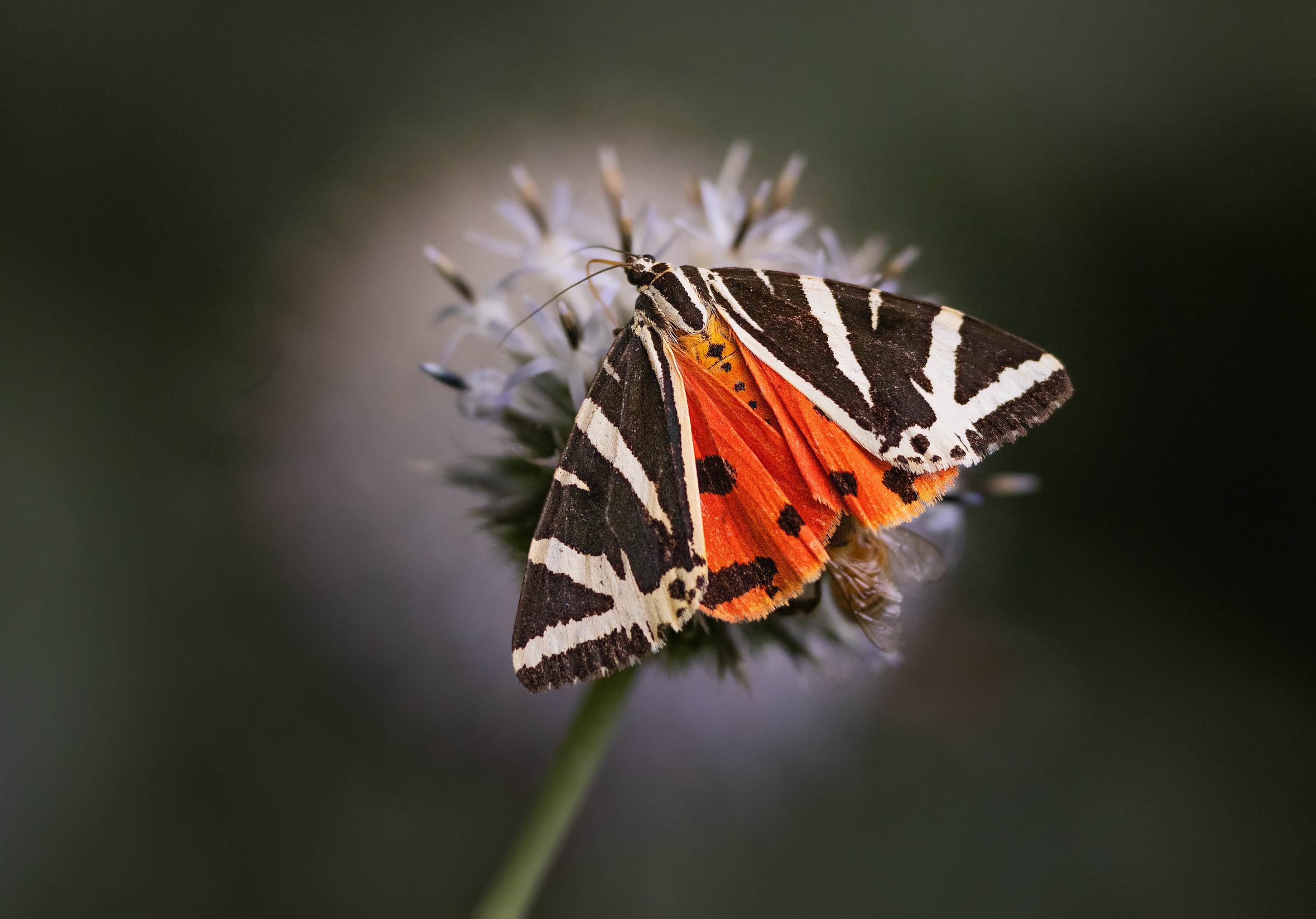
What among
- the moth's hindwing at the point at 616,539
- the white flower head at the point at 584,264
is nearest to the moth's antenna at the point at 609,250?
the white flower head at the point at 584,264

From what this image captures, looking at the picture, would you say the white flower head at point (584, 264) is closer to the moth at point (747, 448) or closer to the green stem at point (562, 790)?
the moth at point (747, 448)

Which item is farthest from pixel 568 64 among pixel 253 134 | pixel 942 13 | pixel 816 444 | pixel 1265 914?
pixel 1265 914

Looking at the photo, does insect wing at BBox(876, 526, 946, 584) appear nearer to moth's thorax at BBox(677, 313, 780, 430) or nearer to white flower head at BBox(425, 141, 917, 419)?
moth's thorax at BBox(677, 313, 780, 430)

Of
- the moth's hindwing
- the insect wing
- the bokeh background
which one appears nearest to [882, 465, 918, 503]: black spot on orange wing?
the insect wing

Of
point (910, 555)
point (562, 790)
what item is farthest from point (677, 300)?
point (562, 790)

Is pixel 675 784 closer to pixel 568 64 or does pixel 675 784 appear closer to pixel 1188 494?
pixel 1188 494
